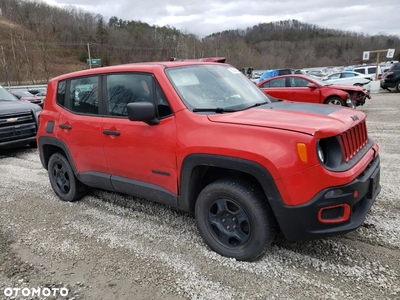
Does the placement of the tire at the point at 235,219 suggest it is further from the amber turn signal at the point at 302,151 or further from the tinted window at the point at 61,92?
the tinted window at the point at 61,92

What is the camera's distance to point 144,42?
93.9 m

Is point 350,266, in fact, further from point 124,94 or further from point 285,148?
point 124,94

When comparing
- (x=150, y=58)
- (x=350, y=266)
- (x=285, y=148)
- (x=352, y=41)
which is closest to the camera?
(x=285, y=148)

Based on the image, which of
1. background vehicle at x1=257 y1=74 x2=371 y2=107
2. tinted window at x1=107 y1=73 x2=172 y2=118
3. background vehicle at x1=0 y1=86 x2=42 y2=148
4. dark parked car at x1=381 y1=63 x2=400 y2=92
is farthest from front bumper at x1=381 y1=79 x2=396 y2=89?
tinted window at x1=107 y1=73 x2=172 y2=118

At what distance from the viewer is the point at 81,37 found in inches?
3814

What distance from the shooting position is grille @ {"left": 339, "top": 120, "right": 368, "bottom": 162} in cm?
257

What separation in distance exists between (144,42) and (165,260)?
321ft

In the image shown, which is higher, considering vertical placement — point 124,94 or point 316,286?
point 124,94

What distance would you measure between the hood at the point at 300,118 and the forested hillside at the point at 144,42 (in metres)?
50.7

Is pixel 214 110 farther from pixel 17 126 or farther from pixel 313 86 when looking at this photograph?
pixel 313 86

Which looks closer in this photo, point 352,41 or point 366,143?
point 366,143

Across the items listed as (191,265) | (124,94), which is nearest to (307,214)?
(191,265)

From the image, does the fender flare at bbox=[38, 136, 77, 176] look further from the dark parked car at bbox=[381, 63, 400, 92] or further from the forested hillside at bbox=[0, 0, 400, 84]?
the forested hillside at bbox=[0, 0, 400, 84]

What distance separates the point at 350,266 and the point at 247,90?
6.78 feet
